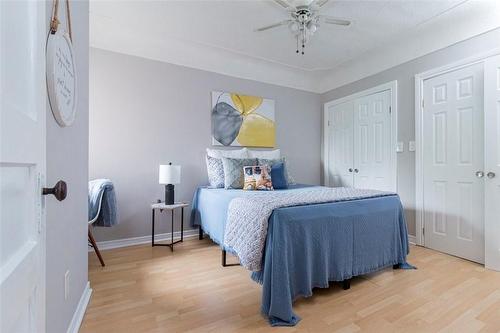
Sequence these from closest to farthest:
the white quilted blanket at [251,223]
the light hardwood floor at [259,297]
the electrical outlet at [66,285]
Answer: the electrical outlet at [66,285] < the light hardwood floor at [259,297] < the white quilted blanket at [251,223]

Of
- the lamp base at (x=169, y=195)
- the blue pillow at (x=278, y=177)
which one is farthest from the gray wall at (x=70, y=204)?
the blue pillow at (x=278, y=177)

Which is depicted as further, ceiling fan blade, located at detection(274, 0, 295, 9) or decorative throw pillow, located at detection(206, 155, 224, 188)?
decorative throw pillow, located at detection(206, 155, 224, 188)

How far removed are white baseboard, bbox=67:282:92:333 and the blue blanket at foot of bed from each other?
1.07 m

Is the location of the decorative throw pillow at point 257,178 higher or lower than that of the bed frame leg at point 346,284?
higher

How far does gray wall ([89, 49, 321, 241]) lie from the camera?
2.80m

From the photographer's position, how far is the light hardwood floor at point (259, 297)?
1.47m

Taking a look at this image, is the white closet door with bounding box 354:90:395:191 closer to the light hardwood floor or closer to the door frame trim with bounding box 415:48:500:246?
the door frame trim with bounding box 415:48:500:246

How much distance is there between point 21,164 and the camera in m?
0.51

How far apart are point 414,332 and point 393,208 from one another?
985 millimetres

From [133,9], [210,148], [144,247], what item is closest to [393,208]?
[210,148]

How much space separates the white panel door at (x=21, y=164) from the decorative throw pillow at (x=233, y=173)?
90.5 inches

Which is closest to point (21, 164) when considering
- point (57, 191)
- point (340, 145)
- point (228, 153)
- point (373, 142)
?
point (57, 191)

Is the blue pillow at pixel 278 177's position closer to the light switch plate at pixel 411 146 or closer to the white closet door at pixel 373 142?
the white closet door at pixel 373 142

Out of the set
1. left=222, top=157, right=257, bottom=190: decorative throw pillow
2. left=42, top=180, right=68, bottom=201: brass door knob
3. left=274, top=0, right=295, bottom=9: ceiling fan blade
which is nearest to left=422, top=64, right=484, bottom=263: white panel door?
left=274, top=0, right=295, bottom=9: ceiling fan blade
